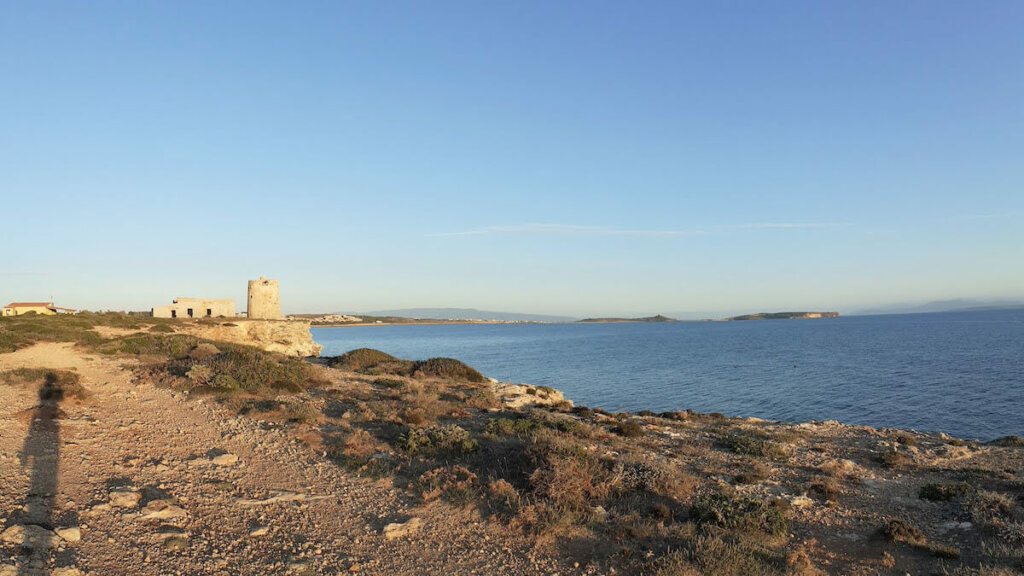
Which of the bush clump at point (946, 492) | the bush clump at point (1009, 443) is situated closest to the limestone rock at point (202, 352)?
the bush clump at point (946, 492)

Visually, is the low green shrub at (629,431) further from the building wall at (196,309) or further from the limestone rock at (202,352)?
the building wall at (196,309)

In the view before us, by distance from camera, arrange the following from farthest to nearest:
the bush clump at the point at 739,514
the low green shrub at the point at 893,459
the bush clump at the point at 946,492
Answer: the low green shrub at the point at 893,459
the bush clump at the point at 946,492
the bush clump at the point at 739,514

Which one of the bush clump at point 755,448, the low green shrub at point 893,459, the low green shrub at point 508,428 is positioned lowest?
the low green shrub at point 893,459

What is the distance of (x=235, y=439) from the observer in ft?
45.3

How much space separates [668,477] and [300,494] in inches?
294

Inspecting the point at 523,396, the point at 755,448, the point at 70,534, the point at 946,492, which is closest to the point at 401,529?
the point at 70,534

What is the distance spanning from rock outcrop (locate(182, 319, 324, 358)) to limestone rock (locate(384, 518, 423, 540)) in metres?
36.1

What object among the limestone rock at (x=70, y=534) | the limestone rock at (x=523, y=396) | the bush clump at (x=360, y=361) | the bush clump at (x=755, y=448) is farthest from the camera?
the bush clump at (x=360, y=361)

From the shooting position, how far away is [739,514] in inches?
376

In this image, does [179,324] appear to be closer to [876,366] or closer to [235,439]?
[235,439]

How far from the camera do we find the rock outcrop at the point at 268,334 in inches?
1609

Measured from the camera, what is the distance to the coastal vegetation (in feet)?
28.4

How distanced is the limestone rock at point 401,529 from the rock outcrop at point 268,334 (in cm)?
3612

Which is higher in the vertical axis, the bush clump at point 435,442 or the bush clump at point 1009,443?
the bush clump at point 435,442
